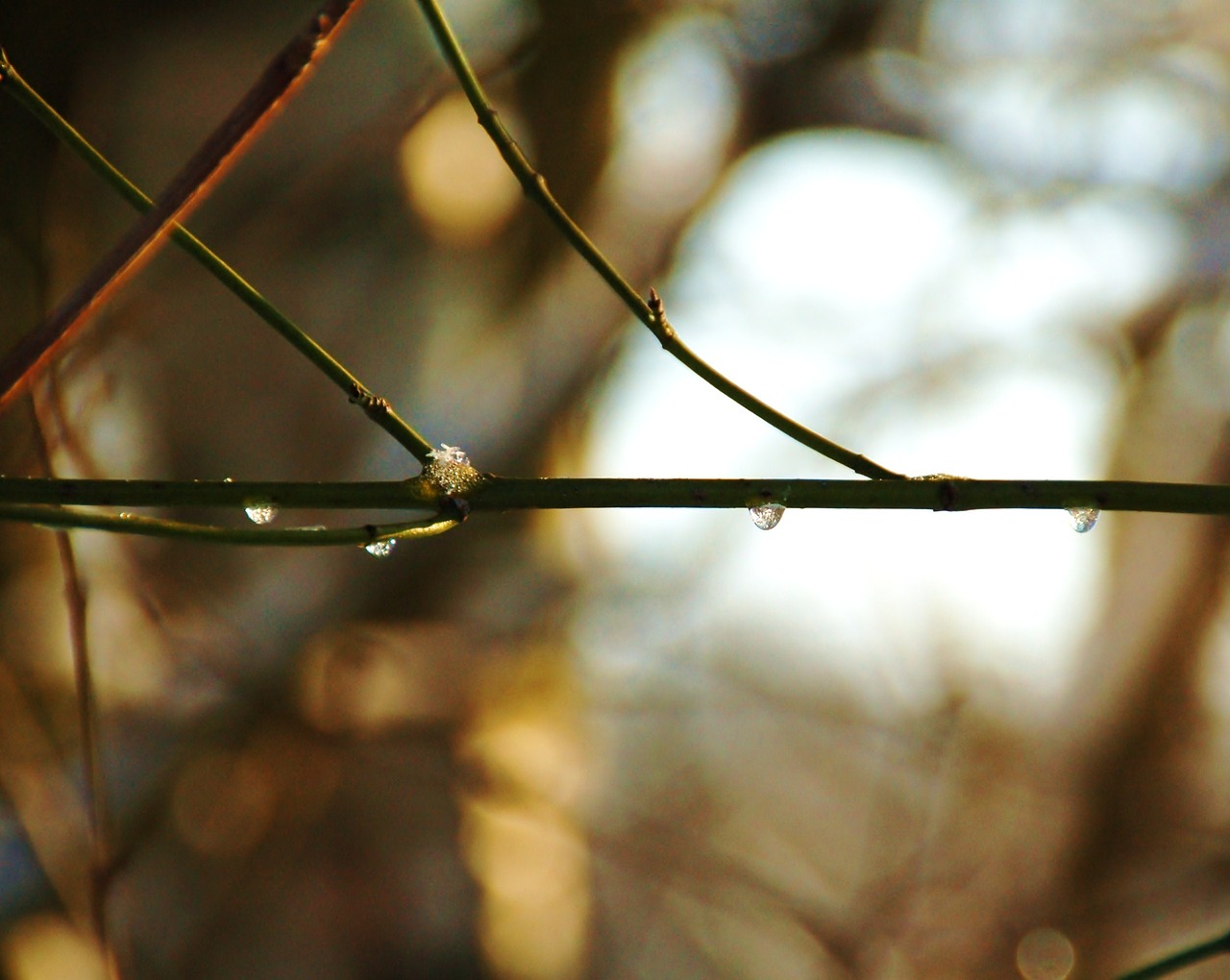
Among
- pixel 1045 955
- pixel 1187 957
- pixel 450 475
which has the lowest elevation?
pixel 1187 957

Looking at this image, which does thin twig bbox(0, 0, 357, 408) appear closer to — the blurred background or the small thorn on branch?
the small thorn on branch

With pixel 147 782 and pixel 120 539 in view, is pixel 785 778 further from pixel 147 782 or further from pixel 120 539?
pixel 120 539

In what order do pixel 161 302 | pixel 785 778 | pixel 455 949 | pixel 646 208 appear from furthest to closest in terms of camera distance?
1. pixel 785 778
2. pixel 646 208
3. pixel 455 949
4. pixel 161 302

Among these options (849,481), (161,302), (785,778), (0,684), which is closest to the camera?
(849,481)

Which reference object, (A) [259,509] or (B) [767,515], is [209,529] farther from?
(B) [767,515]

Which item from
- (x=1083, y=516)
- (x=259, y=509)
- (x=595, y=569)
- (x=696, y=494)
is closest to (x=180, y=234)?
(x=259, y=509)

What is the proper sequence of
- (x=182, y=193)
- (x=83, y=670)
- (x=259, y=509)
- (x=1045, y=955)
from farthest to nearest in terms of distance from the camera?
1. (x=1045, y=955)
2. (x=83, y=670)
3. (x=259, y=509)
4. (x=182, y=193)

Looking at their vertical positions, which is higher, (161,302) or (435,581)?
(161,302)

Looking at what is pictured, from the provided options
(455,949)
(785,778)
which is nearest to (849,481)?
(455,949)
